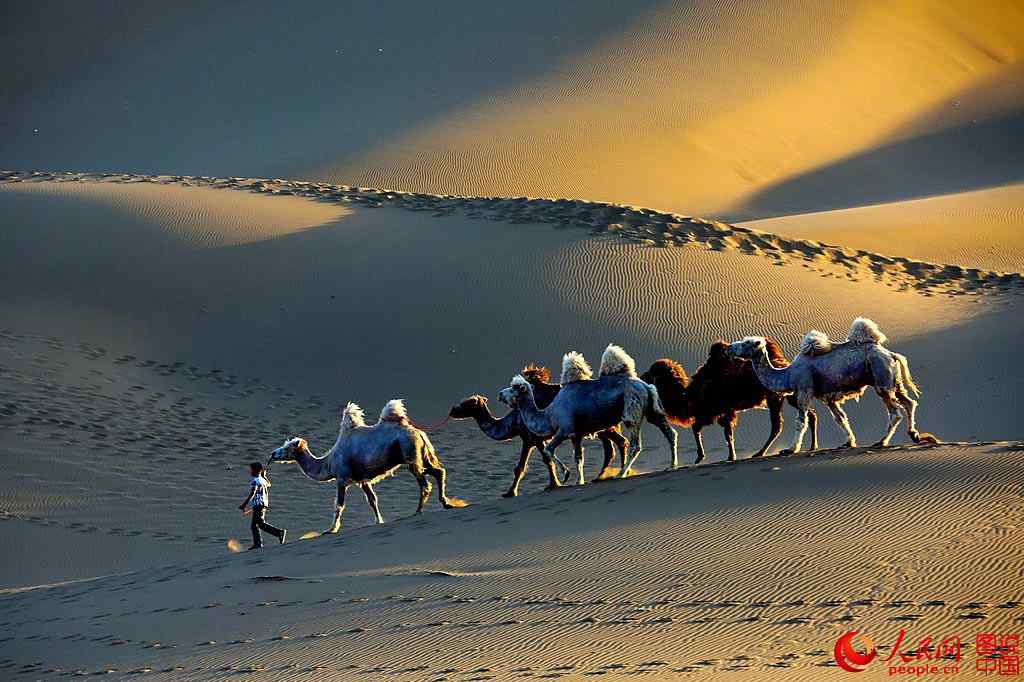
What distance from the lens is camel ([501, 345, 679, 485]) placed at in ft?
46.6

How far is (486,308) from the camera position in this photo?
23031 millimetres

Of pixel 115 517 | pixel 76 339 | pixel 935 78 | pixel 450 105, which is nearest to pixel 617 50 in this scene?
pixel 450 105

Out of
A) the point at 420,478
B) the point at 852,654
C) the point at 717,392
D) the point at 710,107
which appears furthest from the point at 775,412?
the point at 710,107

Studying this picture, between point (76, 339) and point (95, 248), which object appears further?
point (95, 248)

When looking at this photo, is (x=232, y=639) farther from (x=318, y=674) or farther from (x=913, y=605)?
(x=913, y=605)

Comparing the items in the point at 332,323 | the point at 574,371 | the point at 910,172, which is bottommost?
the point at 574,371

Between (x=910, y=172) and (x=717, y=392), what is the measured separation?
28958 millimetres

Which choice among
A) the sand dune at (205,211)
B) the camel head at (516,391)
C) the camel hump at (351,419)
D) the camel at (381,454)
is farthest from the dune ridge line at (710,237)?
the camel at (381,454)

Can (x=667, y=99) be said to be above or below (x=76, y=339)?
above

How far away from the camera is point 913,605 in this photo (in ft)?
29.9

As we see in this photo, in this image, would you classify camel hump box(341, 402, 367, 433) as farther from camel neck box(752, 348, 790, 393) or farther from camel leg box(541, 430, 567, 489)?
camel neck box(752, 348, 790, 393)

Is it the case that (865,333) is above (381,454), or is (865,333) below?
above

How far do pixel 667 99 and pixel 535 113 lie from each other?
445cm

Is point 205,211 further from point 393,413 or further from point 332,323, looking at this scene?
point 393,413
